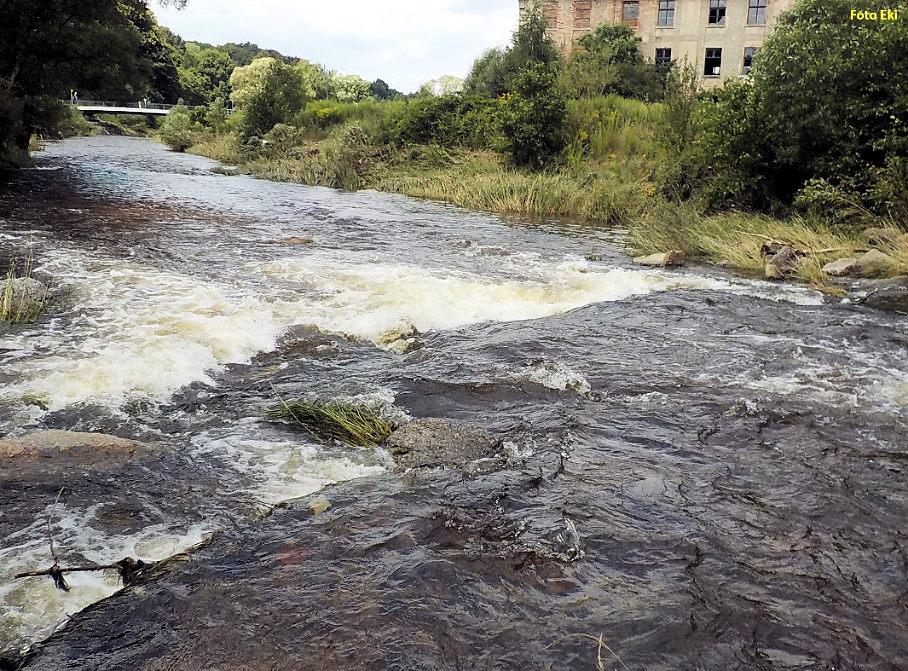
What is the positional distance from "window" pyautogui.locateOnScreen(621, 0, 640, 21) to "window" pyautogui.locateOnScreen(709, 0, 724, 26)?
4.19m

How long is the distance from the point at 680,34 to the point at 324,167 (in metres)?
26.6

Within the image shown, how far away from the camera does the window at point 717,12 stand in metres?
39.7

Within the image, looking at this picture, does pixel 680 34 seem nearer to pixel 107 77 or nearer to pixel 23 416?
pixel 107 77

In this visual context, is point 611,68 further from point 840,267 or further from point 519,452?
point 519,452

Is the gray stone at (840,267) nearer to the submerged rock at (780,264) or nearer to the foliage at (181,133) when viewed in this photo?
the submerged rock at (780,264)

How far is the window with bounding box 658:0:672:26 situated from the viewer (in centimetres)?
4050

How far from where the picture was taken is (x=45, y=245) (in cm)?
1023

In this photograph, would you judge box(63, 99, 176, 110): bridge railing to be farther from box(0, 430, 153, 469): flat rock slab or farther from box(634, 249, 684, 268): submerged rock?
box(0, 430, 153, 469): flat rock slab

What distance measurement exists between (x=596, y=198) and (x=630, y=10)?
30252 millimetres

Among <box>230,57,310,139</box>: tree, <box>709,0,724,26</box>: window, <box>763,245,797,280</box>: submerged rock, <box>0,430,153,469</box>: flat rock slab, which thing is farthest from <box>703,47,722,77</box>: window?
<box>0,430,153,469</box>: flat rock slab

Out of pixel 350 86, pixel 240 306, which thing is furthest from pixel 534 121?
pixel 350 86

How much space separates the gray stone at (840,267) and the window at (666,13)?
117 ft

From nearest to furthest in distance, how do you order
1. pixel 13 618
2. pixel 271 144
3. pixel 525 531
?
1. pixel 13 618
2. pixel 525 531
3. pixel 271 144

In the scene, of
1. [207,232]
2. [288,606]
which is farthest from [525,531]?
[207,232]
